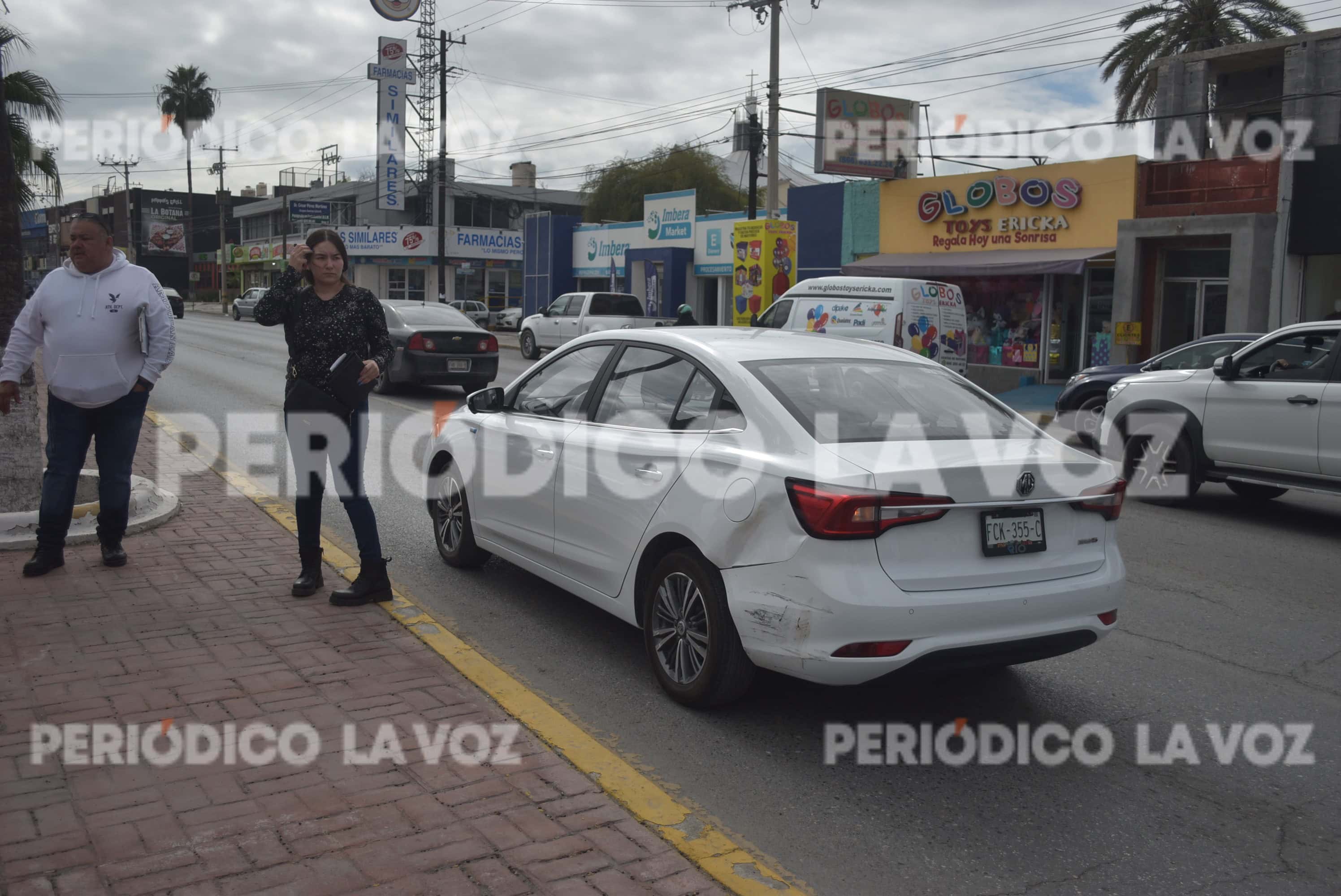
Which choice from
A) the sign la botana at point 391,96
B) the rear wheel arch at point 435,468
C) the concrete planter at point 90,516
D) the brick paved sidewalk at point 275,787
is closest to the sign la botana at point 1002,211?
the rear wheel arch at point 435,468

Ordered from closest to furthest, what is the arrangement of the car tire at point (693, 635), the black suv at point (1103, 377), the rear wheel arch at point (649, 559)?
the car tire at point (693, 635), the rear wheel arch at point (649, 559), the black suv at point (1103, 377)

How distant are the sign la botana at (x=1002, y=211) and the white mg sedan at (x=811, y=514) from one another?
20.2 meters

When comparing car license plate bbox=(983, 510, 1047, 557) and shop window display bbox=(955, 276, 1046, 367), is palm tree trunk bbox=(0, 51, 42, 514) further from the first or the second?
shop window display bbox=(955, 276, 1046, 367)

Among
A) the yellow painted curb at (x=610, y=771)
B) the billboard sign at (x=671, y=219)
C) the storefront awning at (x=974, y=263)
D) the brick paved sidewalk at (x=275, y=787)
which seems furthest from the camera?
the billboard sign at (x=671, y=219)

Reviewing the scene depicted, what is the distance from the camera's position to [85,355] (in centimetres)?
611

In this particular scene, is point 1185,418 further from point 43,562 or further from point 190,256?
point 190,256

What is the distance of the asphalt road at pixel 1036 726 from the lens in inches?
142

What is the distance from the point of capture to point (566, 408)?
19.4 feet

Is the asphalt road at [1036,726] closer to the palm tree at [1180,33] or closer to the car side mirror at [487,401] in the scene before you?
the car side mirror at [487,401]

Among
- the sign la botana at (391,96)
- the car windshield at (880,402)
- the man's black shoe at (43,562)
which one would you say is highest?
the sign la botana at (391,96)

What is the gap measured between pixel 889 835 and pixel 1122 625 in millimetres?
3006

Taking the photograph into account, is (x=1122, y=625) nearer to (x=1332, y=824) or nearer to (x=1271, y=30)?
(x=1332, y=824)

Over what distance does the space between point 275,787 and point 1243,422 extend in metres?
8.36

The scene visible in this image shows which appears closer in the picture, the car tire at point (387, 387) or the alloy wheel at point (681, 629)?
the alloy wheel at point (681, 629)
